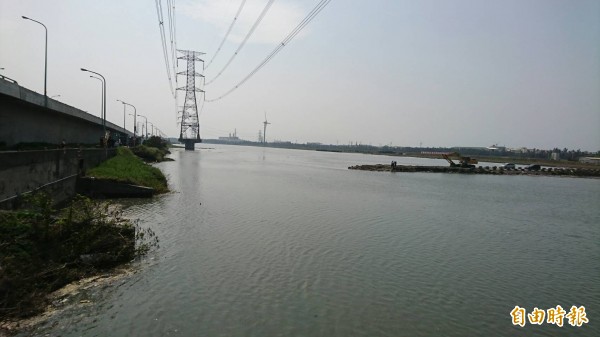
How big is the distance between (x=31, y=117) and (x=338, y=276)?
97.6 ft

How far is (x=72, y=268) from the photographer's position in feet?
37.5

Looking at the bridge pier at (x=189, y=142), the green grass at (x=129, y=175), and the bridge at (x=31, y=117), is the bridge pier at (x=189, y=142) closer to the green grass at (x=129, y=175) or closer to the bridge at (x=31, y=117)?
the bridge at (x=31, y=117)

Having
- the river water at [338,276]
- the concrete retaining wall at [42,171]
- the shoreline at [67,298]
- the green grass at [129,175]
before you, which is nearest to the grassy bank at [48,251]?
the shoreline at [67,298]

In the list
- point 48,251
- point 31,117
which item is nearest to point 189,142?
point 31,117

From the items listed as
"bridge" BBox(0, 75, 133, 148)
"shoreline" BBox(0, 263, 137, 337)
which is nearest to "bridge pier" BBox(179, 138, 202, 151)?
"bridge" BBox(0, 75, 133, 148)

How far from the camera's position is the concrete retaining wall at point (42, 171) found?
1466 cm

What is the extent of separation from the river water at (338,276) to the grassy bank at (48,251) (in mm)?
894

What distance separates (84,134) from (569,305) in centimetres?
5417

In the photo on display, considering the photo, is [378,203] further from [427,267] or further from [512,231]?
[427,267]

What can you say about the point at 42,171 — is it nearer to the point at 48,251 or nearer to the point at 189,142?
the point at 48,251

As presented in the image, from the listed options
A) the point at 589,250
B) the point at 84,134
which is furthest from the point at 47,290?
the point at 84,134

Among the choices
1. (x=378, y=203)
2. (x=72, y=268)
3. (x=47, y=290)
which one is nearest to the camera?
(x=47, y=290)

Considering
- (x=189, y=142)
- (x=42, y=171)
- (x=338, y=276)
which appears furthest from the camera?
(x=189, y=142)

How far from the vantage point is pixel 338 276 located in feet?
43.3
